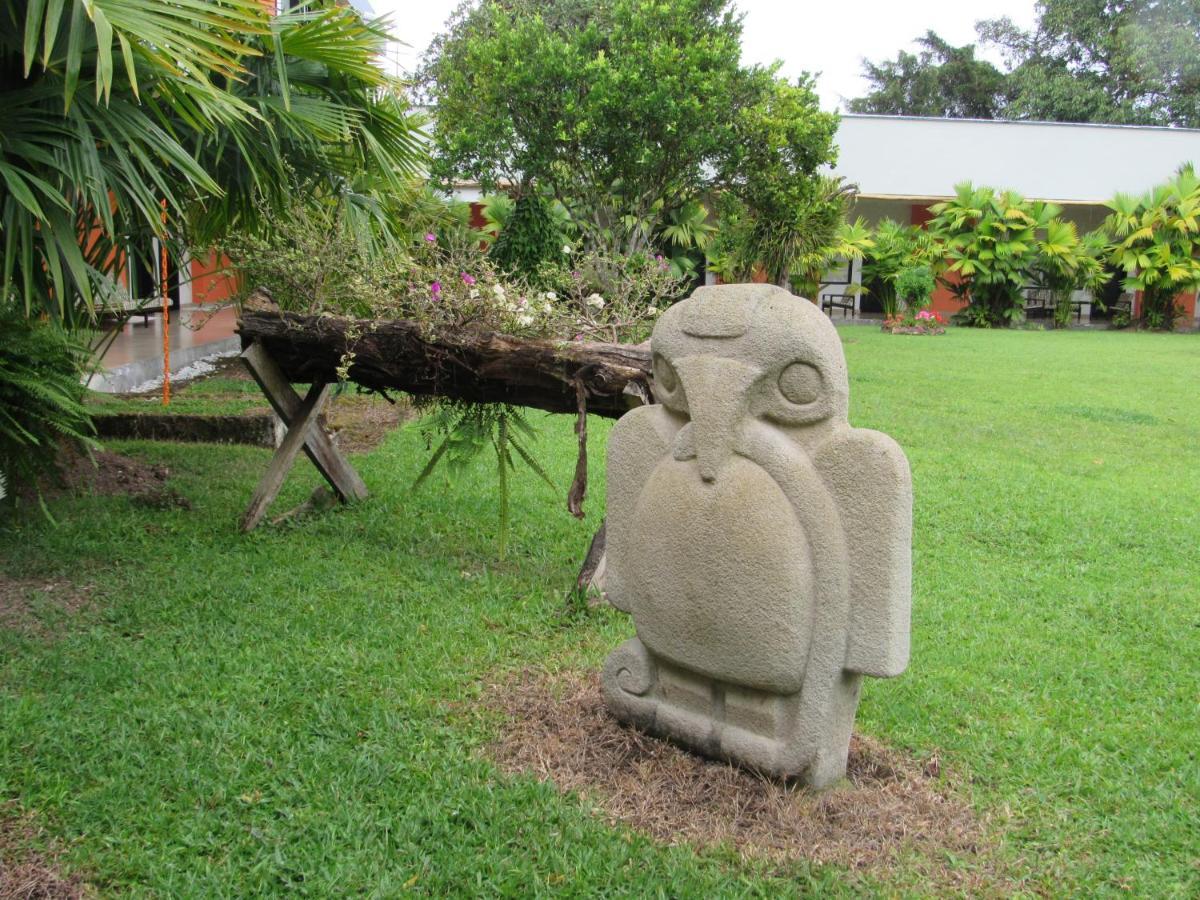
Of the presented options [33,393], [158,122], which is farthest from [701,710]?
[158,122]

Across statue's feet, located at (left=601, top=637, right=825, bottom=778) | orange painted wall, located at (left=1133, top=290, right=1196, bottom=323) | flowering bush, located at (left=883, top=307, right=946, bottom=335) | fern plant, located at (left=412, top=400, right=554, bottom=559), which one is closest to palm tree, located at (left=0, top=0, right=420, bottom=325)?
fern plant, located at (left=412, top=400, right=554, bottom=559)

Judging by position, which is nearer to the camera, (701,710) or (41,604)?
(701,710)

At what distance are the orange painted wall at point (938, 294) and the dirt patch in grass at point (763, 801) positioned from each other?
880 inches

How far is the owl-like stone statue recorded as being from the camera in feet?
9.48

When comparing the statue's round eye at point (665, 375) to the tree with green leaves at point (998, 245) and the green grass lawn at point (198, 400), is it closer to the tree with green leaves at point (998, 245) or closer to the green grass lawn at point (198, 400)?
the green grass lawn at point (198, 400)

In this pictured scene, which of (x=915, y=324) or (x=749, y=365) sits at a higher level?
(x=915, y=324)

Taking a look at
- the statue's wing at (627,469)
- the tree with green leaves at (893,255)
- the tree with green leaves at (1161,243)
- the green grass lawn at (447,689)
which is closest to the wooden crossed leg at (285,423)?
the green grass lawn at (447,689)

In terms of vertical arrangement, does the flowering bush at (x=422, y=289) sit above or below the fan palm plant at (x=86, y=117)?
below

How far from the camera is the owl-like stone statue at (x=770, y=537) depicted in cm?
289

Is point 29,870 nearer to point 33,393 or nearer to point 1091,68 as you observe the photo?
point 33,393

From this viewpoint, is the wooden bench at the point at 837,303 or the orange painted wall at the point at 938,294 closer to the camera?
the wooden bench at the point at 837,303

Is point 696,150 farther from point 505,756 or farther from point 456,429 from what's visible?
point 505,756

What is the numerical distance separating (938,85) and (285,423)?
32850mm

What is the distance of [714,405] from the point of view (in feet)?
9.95
